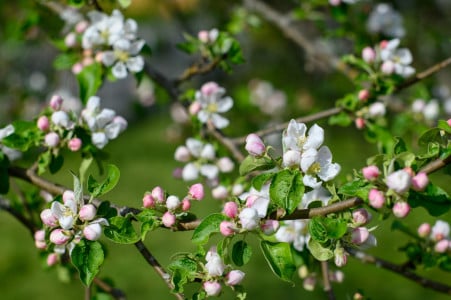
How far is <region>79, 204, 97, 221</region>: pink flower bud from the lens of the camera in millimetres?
944

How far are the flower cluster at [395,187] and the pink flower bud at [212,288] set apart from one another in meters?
0.27

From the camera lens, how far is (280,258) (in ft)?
3.19

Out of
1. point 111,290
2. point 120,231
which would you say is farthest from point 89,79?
point 120,231

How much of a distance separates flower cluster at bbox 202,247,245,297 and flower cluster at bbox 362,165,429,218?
25 cm

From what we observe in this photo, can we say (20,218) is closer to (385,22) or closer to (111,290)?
(111,290)

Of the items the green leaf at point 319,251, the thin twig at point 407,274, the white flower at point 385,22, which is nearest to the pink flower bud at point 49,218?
the green leaf at point 319,251

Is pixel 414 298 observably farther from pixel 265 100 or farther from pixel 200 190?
pixel 200 190

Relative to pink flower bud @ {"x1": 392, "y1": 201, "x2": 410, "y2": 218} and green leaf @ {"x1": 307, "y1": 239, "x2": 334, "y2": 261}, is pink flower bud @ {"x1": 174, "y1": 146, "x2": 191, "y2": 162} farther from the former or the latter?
pink flower bud @ {"x1": 392, "y1": 201, "x2": 410, "y2": 218}

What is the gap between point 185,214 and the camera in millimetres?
1003

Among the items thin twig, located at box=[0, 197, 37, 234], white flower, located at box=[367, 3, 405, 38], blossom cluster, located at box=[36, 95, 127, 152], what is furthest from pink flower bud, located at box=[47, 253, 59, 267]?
white flower, located at box=[367, 3, 405, 38]

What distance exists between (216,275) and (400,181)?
1.06 ft

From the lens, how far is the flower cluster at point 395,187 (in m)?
0.84

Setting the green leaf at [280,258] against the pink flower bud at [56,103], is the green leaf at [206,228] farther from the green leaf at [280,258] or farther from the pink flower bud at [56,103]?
the pink flower bud at [56,103]

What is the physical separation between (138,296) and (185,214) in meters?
2.27
